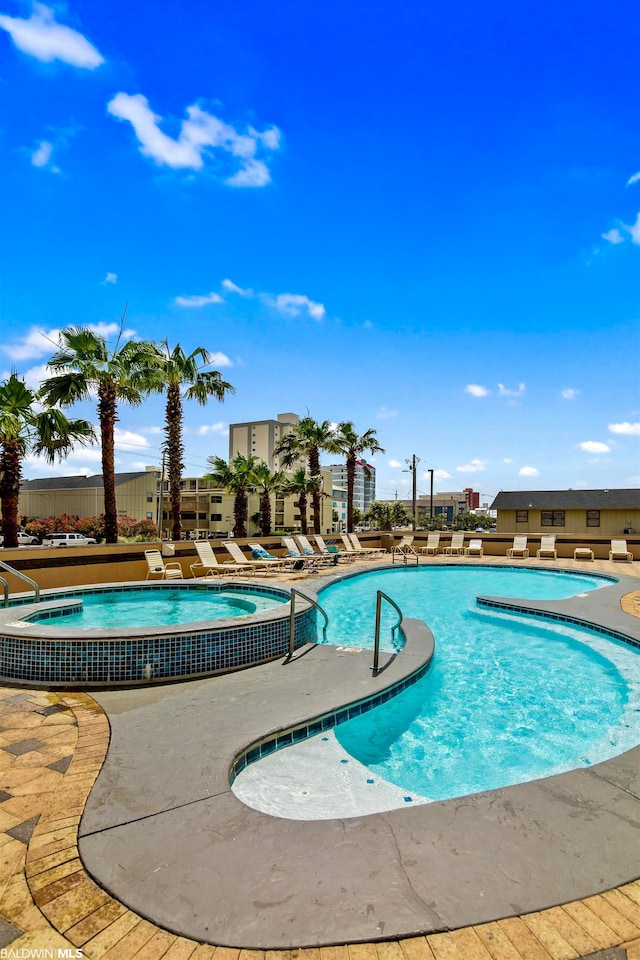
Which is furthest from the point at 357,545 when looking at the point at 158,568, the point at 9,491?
the point at 9,491

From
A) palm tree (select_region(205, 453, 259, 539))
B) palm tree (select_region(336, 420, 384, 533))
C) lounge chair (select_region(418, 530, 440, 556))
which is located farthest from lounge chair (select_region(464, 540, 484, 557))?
palm tree (select_region(205, 453, 259, 539))

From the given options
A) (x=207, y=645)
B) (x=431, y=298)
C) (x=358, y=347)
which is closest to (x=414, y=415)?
(x=358, y=347)

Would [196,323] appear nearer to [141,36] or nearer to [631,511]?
[141,36]

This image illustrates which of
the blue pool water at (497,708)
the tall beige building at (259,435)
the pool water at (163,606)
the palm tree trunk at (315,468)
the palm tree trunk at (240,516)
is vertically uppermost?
the tall beige building at (259,435)

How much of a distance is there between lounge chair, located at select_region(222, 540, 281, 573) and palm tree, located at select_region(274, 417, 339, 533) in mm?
10109

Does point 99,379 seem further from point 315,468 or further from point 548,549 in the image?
point 548,549

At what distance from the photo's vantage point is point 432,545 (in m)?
21.7

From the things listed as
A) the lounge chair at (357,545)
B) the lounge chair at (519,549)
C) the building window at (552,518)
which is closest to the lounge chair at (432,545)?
the lounge chair at (357,545)

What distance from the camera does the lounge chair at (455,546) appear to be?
68.2 feet

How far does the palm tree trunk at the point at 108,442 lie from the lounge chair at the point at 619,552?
18.0 m

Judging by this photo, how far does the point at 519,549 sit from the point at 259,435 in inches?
3111

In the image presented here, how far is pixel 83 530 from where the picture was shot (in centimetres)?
3728

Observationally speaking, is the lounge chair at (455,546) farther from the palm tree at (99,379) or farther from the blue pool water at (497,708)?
the palm tree at (99,379)

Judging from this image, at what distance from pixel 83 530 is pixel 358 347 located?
89.3ft
